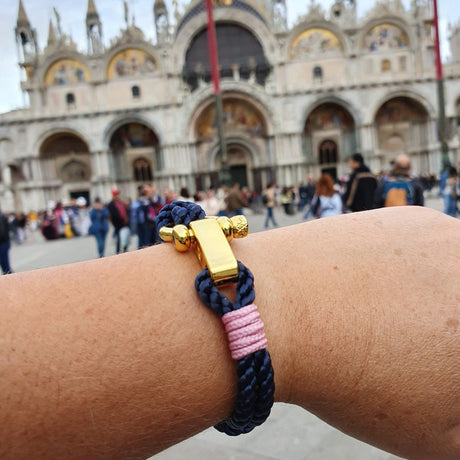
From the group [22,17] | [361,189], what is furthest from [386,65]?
[361,189]

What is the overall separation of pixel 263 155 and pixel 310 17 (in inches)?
344

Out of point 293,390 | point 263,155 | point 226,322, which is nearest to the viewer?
point 226,322

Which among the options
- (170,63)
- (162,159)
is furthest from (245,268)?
(170,63)

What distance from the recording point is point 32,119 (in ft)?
82.7

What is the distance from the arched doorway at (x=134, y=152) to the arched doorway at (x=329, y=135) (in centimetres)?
962

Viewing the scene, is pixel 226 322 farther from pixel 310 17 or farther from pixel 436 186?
pixel 310 17

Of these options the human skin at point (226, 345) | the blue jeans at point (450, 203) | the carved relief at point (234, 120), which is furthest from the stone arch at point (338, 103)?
the human skin at point (226, 345)

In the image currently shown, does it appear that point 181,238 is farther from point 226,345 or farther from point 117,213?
point 117,213

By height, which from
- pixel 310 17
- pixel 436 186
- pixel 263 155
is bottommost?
pixel 436 186

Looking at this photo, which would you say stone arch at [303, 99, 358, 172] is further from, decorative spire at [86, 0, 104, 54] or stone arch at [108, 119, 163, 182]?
decorative spire at [86, 0, 104, 54]

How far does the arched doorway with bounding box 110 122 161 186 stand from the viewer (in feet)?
87.7

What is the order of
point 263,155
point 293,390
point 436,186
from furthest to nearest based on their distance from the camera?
point 263,155 → point 436,186 → point 293,390

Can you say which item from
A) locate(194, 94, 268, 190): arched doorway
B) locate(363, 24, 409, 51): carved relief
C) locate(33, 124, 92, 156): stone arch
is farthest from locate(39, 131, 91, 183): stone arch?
locate(363, 24, 409, 51): carved relief

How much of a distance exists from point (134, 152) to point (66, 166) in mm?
4335
